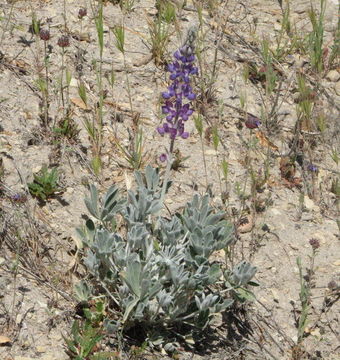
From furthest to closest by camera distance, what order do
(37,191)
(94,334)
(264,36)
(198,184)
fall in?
1. (264,36)
2. (198,184)
3. (37,191)
4. (94,334)

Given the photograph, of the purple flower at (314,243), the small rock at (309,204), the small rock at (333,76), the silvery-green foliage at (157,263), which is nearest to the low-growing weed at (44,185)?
the silvery-green foliage at (157,263)

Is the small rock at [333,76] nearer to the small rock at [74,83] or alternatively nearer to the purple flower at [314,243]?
the purple flower at [314,243]

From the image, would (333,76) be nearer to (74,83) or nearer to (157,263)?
(74,83)

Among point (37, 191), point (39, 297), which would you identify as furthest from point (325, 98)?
point (39, 297)

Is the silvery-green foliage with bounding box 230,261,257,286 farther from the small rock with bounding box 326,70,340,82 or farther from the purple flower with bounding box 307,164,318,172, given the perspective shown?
the small rock with bounding box 326,70,340,82

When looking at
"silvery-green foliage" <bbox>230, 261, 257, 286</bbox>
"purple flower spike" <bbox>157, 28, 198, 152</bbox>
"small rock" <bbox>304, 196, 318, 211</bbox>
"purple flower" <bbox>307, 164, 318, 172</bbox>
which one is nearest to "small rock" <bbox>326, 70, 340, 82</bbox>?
"purple flower" <bbox>307, 164, 318, 172</bbox>

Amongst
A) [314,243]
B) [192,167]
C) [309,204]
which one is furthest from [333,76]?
[314,243]

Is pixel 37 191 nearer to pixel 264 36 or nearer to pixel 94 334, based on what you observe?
pixel 94 334
